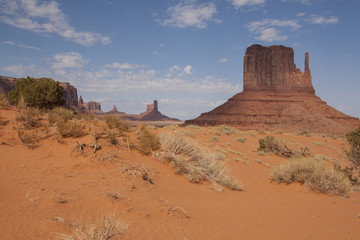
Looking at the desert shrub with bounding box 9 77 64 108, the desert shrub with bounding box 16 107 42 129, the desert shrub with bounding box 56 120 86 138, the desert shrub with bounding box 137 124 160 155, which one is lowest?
the desert shrub with bounding box 137 124 160 155

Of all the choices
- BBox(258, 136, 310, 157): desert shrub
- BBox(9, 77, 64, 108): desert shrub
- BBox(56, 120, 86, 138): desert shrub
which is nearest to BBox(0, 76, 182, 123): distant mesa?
BBox(9, 77, 64, 108): desert shrub

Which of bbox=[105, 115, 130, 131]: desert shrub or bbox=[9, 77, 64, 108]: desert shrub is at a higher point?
bbox=[9, 77, 64, 108]: desert shrub

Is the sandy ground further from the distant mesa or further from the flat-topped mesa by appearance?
the distant mesa

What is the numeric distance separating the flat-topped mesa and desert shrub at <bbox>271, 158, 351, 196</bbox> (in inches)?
3080

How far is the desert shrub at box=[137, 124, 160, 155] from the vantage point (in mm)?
8324

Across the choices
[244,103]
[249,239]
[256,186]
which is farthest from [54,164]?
[244,103]

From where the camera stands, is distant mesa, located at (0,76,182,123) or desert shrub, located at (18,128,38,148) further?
distant mesa, located at (0,76,182,123)

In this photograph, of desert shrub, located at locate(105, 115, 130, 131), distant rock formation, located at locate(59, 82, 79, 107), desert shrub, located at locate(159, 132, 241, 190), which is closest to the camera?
desert shrub, located at locate(159, 132, 241, 190)

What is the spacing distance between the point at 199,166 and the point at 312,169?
3808 millimetres

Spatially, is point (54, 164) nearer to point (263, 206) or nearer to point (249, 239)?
Answer: point (249, 239)

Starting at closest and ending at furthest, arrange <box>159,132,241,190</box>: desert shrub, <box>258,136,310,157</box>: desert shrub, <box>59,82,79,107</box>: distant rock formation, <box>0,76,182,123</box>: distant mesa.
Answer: <box>159,132,241,190</box>: desert shrub
<box>258,136,310,157</box>: desert shrub
<box>59,82,79,107</box>: distant rock formation
<box>0,76,182,123</box>: distant mesa

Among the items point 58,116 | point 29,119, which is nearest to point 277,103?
point 58,116

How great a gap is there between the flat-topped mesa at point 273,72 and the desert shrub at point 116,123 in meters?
78.5

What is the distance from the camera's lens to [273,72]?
8444 cm
